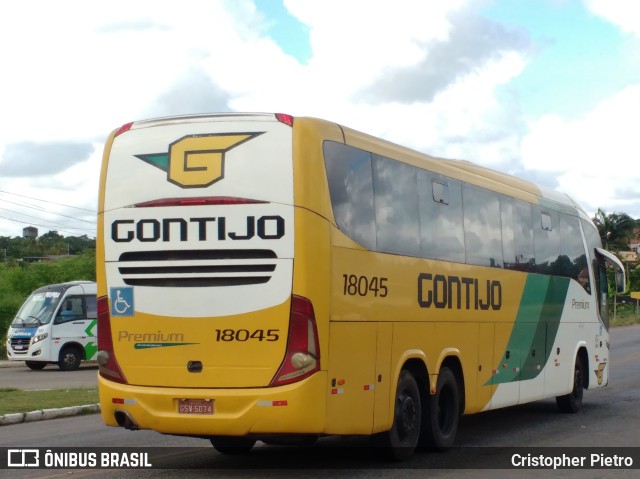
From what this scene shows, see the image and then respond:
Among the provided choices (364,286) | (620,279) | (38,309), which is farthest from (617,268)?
(38,309)

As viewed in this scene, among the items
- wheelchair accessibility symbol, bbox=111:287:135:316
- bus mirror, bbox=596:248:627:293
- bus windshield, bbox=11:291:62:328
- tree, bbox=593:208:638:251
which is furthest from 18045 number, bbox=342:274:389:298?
tree, bbox=593:208:638:251

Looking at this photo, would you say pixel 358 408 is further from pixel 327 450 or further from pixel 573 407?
pixel 573 407

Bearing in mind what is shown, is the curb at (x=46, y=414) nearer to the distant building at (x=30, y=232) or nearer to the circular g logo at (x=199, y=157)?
the circular g logo at (x=199, y=157)

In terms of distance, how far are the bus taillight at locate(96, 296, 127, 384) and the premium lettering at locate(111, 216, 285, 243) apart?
0.75m

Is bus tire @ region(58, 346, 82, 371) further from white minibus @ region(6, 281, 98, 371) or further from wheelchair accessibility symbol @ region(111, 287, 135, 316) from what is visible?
wheelchair accessibility symbol @ region(111, 287, 135, 316)

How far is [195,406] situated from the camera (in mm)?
10055

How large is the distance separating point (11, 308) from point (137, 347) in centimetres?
3143

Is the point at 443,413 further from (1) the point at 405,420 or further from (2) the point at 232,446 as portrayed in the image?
(2) the point at 232,446

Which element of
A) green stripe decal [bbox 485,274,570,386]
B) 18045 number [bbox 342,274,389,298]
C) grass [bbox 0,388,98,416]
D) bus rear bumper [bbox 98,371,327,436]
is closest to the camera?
bus rear bumper [bbox 98,371,327,436]

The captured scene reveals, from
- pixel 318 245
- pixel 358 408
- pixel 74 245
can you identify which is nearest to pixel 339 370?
pixel 358 408

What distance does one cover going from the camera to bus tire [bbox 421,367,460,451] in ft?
39.9

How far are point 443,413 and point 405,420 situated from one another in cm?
128

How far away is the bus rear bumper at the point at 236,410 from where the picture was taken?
9742 mm

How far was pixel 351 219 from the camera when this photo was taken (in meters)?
10.6
